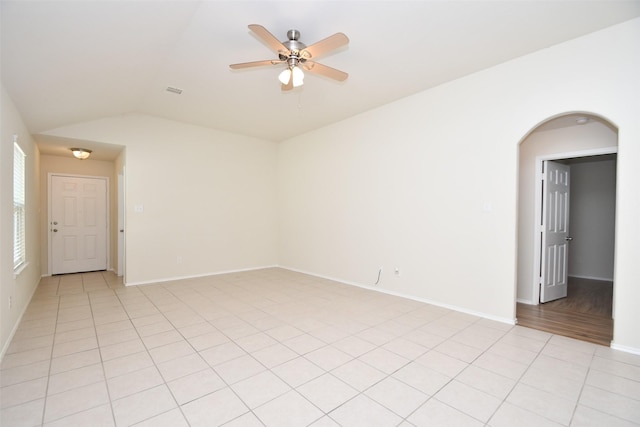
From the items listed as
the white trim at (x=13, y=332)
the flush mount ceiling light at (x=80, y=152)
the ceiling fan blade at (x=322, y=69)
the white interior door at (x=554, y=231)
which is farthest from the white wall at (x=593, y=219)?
the flush mount ceiling light at (x=80, y=152)

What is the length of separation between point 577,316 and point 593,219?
338cm

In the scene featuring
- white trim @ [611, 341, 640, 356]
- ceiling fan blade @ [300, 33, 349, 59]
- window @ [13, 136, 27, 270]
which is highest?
ceiling fan blade @ [300, 33, 349, 59]

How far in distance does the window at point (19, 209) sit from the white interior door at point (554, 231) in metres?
6.47

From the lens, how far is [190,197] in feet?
18.3

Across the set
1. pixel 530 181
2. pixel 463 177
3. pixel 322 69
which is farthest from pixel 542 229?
pixel 322 69

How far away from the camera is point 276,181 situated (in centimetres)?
680

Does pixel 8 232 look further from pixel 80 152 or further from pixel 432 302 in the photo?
pixel 432 302

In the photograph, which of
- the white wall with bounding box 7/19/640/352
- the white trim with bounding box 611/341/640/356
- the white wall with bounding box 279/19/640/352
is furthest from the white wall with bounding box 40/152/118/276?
the white trim with bounding box 611/341/640/356

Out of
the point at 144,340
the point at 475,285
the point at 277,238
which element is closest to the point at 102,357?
the point at 144,340

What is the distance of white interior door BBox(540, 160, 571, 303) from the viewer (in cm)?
414

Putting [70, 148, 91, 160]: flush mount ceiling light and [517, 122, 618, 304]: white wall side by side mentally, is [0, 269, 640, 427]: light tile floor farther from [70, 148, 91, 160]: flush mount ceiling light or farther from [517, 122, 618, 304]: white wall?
[70, 148, 91, 160]: flush mount ceiling light

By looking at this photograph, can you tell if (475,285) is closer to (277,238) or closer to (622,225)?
(622,225)

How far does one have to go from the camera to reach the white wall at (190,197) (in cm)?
502

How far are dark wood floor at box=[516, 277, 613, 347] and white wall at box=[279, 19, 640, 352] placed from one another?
0.35 m
